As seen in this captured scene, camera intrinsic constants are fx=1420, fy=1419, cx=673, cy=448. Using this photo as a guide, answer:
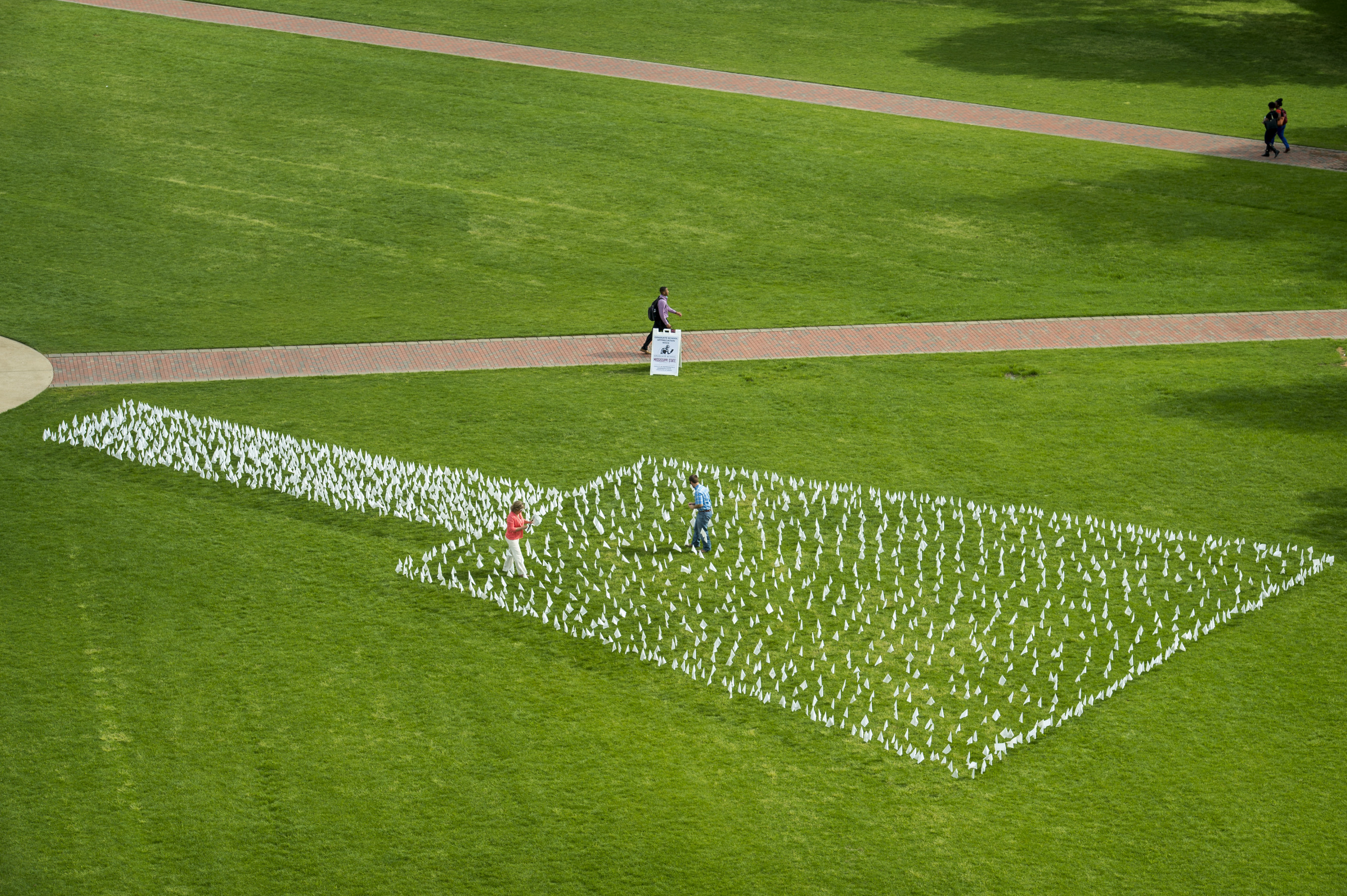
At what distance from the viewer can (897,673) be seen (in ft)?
57.6

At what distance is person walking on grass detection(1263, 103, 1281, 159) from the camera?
37562 millimetres

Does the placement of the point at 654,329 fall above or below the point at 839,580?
above

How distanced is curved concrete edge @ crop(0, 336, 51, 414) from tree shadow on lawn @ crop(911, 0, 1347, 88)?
29845 millimetres

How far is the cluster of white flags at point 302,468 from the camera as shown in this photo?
21641mm

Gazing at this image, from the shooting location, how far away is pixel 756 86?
42875 mm

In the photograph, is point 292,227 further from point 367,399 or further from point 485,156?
point 367,399

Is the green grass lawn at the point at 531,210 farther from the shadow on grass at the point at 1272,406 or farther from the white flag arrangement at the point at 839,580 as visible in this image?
the white flag arrangement at the point at 839,580

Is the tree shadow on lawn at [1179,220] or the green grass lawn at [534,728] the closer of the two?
the green grass lawn at [534,728]

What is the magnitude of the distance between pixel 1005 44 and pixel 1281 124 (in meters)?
12.5

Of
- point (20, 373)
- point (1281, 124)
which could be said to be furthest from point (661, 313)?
point (1281, 124)

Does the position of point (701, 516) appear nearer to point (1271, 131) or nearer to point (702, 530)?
point (702, 530)

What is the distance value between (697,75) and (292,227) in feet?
49.1

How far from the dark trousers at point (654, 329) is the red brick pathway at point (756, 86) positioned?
53.5 ft

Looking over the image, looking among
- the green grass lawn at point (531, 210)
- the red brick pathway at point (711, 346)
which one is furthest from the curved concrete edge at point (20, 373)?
the green grass lawn at point (531, 210)
